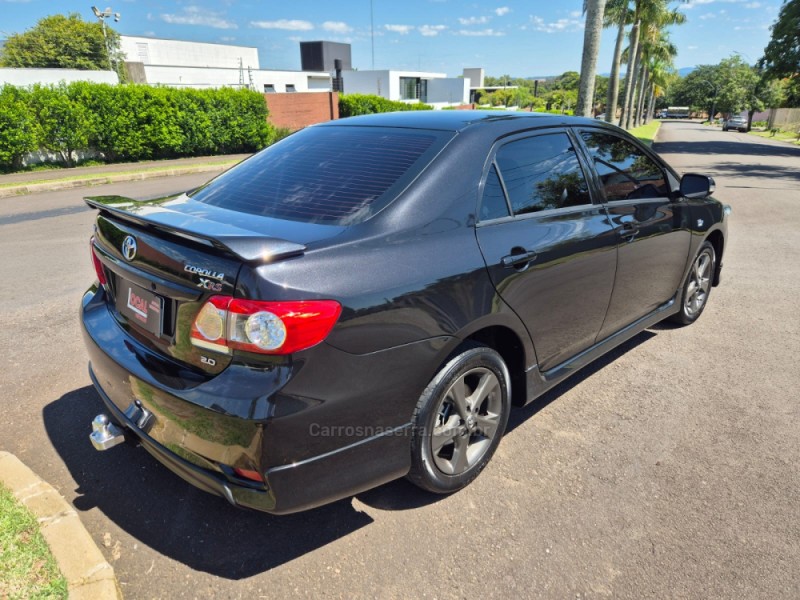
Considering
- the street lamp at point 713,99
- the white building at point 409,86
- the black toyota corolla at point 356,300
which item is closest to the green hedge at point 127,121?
the black toyota corolla at point 356,300

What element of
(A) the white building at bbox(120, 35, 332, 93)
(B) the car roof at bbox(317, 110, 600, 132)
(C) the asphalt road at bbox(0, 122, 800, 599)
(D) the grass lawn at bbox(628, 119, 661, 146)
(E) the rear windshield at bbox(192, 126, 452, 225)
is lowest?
(D) the grass lawn at bbox(628, 119, 661, 146)

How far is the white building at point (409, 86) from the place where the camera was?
68.8 meters

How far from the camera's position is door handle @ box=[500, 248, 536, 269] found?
2639 mm

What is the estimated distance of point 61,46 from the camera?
68.2 meters

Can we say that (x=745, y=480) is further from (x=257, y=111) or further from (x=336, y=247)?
(x=257, y=111)

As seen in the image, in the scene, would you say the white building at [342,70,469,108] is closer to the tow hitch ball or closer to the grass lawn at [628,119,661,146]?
the grass lawn at [628,119,661,146]

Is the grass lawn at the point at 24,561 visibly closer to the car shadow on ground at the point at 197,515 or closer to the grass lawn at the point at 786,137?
the car shadow on ground at the point at 197,515

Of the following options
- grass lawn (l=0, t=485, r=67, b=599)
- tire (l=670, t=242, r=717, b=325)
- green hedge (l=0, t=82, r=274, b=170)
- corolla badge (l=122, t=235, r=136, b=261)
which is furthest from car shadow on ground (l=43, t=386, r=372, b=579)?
green hedge (l=0, t=82, r=274, b=170)

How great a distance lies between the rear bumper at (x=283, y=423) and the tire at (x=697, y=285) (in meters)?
3.28

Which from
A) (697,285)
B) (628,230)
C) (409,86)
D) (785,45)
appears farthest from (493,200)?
(409,86)

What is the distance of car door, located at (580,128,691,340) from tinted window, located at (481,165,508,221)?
964 millimetres

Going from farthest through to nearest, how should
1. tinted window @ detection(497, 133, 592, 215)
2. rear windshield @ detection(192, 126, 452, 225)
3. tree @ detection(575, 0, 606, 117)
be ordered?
tree @ detection(575, 0, 606, 117)
tinted window @ detection(497, 133, 592, 215)
rear windshield @ detection(192, 126, 452, 225)

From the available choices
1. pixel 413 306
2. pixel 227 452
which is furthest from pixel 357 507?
pixel 413 306

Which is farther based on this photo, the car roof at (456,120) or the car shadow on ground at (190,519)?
the car roof at (456,120)
